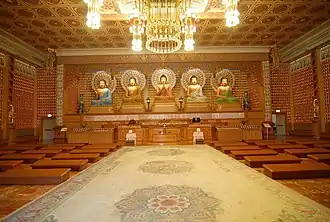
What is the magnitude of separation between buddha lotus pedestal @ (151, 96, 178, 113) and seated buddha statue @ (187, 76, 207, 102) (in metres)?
0.92

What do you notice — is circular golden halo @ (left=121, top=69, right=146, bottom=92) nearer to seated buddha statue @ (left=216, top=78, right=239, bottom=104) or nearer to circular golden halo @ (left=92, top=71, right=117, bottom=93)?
circular golden halo @ (left=92, top=71, right=117, bottom=93)

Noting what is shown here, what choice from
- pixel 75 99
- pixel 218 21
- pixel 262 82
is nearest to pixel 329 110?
pixel 262 82

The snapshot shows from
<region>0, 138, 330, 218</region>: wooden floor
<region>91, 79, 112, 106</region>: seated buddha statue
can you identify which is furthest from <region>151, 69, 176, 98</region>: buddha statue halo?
<region>0, 138, 330, 218</region>: wooden floor

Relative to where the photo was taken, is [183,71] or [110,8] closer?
[110,8]

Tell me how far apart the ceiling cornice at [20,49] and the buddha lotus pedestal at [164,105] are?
650 cm

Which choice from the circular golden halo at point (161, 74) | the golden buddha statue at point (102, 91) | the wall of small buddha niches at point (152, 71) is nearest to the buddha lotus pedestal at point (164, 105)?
the wall of small buddha niches at point (152, 71)

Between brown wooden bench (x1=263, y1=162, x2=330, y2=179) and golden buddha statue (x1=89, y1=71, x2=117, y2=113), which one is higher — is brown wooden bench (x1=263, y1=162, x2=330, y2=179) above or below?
below

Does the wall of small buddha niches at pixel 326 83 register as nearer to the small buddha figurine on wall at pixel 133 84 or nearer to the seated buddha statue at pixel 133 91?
the small buddha figurine on wall at pixel 133 84

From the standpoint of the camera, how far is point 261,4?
7.17 meters

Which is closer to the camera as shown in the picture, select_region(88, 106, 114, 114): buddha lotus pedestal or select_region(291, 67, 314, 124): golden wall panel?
select_region(291, 67, 314, 124): golden wall panel

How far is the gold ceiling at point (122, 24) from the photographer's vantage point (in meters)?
7.18

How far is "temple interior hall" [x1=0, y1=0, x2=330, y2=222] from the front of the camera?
2.54 metres

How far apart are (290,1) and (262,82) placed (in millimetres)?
4869

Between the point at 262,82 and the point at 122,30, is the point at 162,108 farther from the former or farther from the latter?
the point at 262,82
